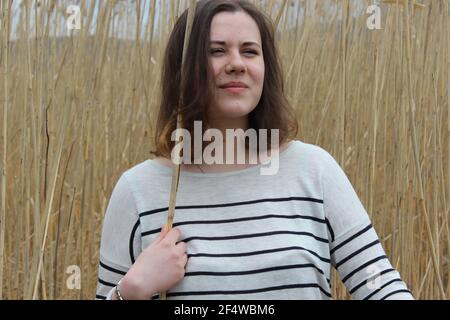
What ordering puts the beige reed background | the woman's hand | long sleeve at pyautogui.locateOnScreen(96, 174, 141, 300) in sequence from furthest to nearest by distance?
the beige reed background < long sleeve at pyautogui.locateOnScreen(96, 174, 141, 300) < the woman's hand

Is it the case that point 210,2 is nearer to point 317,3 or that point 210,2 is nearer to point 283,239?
point 283,239

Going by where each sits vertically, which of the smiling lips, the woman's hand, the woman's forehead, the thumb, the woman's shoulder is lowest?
the woman's hand

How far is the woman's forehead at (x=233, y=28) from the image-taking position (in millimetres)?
746

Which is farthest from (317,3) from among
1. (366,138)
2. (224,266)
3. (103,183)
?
(224,266)

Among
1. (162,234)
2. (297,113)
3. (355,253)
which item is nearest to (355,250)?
(355,253)

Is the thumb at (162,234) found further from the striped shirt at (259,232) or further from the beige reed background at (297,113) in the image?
the beige reed background at (297,113)

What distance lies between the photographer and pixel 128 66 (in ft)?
4.84

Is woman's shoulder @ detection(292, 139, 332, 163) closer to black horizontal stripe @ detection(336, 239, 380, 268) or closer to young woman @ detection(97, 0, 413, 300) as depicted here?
young woman @ detection(97, 0, 413, 300)

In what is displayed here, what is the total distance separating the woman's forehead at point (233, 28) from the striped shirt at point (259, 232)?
15 centimetres

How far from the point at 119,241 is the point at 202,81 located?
0.72ft

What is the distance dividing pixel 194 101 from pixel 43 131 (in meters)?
0.37

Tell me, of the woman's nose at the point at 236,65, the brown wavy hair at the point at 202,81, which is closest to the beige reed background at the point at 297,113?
the brown wavy hair at the point at 202,81

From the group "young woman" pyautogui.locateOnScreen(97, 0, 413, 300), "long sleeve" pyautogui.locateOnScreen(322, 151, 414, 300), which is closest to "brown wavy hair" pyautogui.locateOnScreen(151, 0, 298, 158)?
"young woman" pyautogui.locateOnScreen(97, 0, 413, 300)

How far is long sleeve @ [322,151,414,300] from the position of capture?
2.38ft
